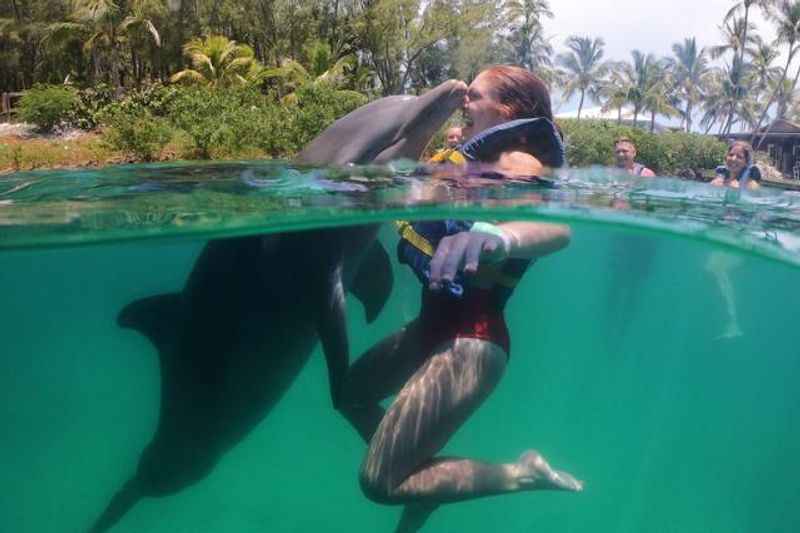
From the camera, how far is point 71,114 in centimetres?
2938

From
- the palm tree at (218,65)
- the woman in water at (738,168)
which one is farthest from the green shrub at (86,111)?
the woman in water at (738,168)

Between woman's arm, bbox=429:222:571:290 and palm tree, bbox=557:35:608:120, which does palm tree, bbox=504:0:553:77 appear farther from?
woman's arm, bbox=429:222:571:290

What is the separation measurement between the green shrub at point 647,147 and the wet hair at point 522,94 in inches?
1133

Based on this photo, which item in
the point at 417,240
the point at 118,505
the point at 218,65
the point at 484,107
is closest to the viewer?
the point at 484,107

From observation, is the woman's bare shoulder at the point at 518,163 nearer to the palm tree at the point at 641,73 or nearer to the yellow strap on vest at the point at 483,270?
the yellow strap on vest at the point at 483,270

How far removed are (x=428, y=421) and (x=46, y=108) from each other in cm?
2932

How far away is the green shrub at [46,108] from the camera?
28547 mm

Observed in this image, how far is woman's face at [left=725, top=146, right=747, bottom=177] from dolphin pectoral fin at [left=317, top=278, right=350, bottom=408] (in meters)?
6.74

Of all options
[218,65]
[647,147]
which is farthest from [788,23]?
[218,65]

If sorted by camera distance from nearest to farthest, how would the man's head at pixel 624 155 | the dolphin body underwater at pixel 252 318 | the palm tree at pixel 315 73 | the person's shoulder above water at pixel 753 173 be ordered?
the dolphin body underwater at pixel 252 318, the person's shoulder above water at pixel 753 173, the man's head at pixel 624 155, the palm tree at pixel 315 73

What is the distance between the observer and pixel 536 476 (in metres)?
5.15

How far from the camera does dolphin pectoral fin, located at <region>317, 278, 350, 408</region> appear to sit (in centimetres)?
506

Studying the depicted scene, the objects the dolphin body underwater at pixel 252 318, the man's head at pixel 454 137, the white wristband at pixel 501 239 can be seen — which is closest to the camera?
the white wristband at pixel 501 239

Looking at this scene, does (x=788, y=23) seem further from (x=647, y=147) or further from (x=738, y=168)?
(x=738, y=168)
